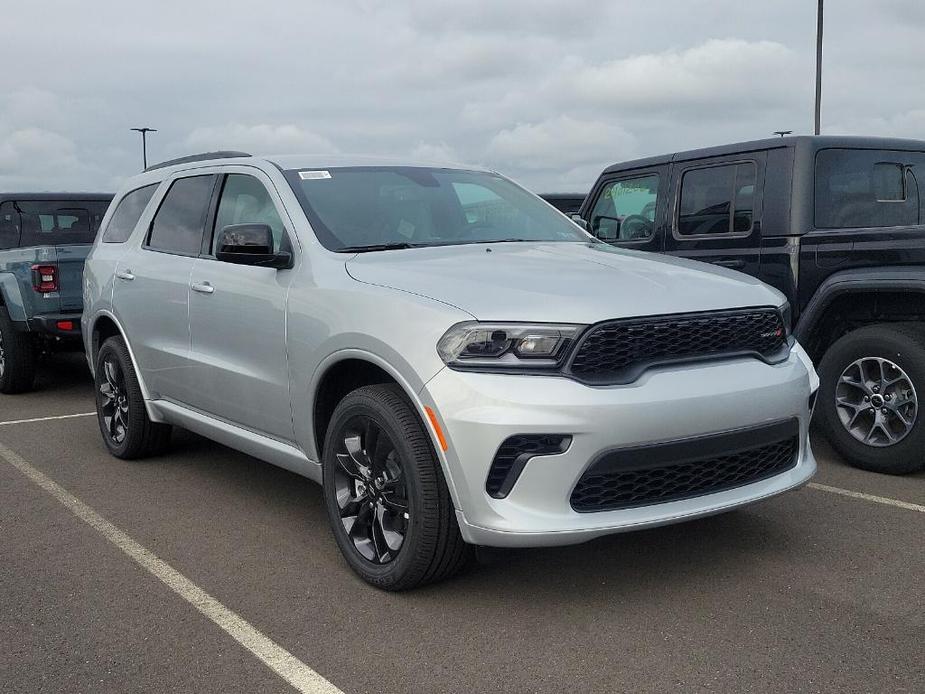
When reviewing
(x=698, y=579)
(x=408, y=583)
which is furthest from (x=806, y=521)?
(x=408, y=583)

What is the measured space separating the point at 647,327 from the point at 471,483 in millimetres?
836

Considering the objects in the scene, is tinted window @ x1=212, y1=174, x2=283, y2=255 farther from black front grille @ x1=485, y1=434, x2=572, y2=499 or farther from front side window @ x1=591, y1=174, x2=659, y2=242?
front side window @ x1=591, y1=174, x2=659, y2=242

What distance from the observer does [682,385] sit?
3508 millimetres

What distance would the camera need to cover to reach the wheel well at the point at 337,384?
4027 millimetres

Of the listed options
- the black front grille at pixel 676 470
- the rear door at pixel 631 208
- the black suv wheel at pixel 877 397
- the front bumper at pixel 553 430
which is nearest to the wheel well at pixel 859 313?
the black suv wheel at pixel 877 397

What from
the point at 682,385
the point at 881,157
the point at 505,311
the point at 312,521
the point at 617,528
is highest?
the point at 881,157

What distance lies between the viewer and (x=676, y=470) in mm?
3561

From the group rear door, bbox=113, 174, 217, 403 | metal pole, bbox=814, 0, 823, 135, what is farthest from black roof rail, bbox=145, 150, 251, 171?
metal pole, bbox=814, 0, 823, 135

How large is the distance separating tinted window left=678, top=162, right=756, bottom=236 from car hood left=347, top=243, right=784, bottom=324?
208cm

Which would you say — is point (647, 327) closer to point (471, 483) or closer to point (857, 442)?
point (471, 483)

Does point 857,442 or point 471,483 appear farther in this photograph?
point 857,442

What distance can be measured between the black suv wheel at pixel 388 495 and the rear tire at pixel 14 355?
5935mm

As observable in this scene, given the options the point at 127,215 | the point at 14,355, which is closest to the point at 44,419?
the point at 14,355

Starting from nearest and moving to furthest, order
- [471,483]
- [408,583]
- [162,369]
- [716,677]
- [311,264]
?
[716,677] → [471,483] → [408,583] → [311,264] → [162,369]
